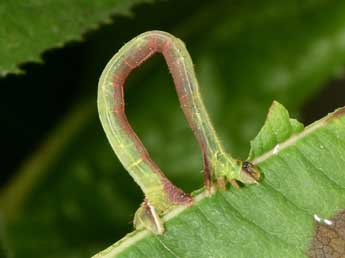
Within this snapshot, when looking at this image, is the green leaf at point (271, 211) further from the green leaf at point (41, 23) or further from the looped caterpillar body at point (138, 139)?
the green leaf at point (41, 23)

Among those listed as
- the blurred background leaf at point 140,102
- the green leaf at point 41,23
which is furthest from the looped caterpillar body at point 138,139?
the blurred background leaf at point 140,102

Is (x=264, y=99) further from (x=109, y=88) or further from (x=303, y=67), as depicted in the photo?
(x=109, y=88)

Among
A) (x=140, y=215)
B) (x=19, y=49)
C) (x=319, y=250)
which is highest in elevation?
(x=19, y=49)

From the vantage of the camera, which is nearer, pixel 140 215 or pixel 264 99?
pixel 140 215

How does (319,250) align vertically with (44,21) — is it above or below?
below

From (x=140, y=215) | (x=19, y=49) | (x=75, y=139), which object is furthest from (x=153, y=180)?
(x=75, y=139)

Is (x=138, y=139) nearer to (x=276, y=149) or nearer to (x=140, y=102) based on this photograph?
(x=276, y=149)

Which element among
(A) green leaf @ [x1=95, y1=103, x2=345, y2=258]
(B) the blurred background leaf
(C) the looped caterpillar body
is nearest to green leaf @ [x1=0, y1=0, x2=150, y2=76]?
(C) the looped caterpillar body

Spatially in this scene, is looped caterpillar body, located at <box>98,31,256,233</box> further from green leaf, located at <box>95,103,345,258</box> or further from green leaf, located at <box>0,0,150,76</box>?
green leaf, located at <box>0,0,150,76</box>
